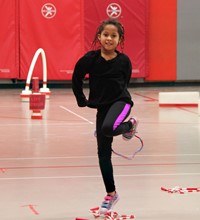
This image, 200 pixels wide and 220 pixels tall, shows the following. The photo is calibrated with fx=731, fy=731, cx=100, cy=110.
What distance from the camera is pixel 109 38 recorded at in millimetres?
5945

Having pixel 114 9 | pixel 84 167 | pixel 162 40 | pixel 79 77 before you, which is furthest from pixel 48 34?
pixel 79 77

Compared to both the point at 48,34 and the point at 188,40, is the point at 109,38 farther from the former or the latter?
the point at 188,40

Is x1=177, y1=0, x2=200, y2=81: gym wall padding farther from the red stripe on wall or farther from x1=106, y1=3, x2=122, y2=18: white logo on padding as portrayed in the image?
x1=106, y1=3, x2=122, y2=18: white logo on padding

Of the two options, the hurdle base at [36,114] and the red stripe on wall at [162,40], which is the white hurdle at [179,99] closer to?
the hurdle base at [36,114]

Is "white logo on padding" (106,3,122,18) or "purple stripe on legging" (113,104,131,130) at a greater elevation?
"white logo on padding" (106,3,122,18)

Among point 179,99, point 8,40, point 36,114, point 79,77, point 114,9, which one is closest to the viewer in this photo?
point 79,77

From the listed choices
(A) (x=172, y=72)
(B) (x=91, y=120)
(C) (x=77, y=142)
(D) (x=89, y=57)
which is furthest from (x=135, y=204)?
(A) (x=172, y=72)

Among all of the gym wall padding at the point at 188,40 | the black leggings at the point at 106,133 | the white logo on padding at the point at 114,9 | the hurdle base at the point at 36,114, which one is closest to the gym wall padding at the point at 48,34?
the white logo on padding at the point at 114,9

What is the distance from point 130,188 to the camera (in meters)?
7.23

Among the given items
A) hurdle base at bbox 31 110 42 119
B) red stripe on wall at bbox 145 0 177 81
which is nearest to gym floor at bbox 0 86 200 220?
hurdle base at bbox 31 110 42 119

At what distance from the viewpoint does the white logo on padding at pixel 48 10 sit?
20.9m

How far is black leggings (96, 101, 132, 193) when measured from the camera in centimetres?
583

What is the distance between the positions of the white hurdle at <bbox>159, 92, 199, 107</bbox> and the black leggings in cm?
1021

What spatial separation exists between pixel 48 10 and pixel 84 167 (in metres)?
12.9
